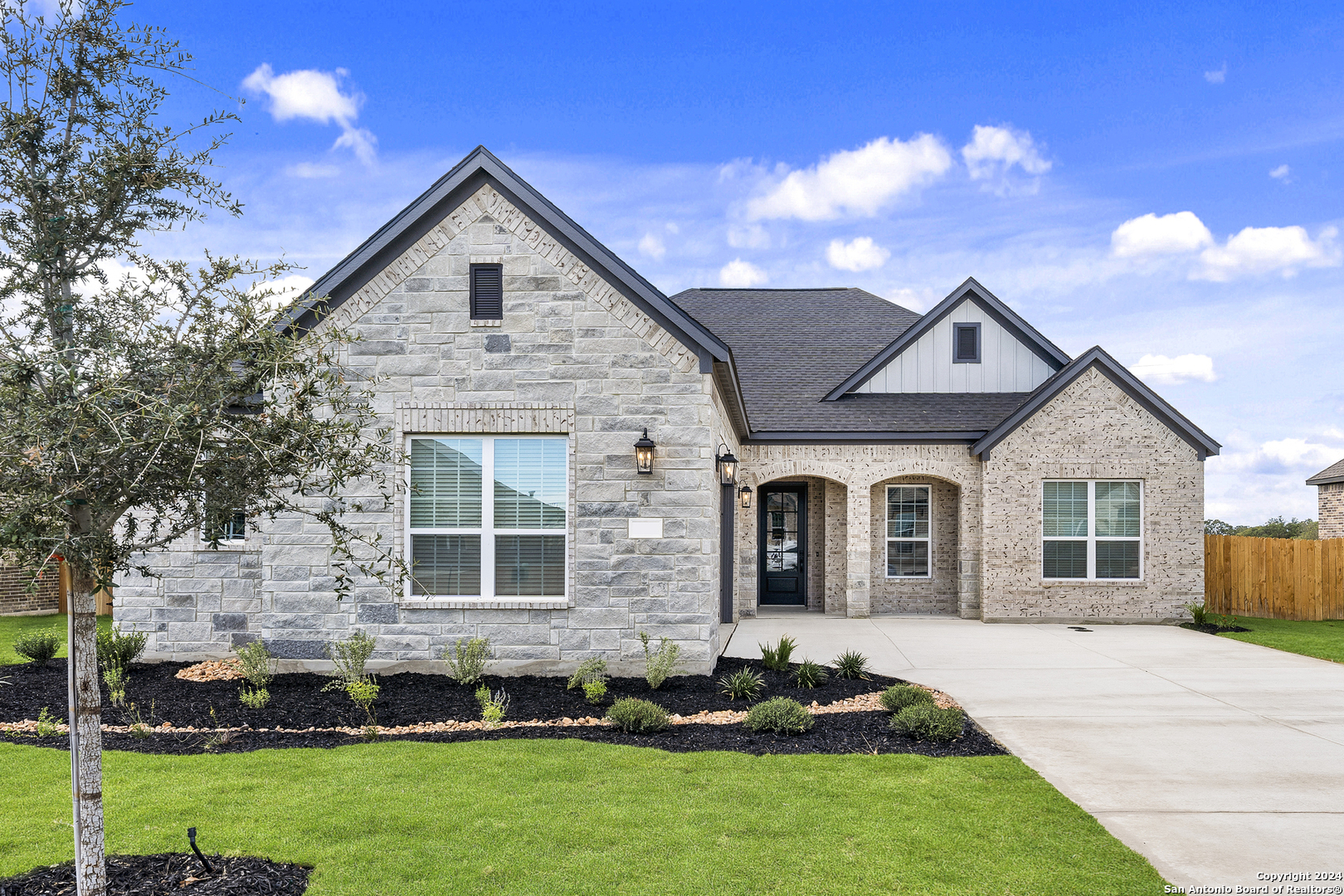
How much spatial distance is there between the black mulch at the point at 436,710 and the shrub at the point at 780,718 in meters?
0.09

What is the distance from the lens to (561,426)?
9266 millimetres

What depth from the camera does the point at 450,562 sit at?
30.6 ft

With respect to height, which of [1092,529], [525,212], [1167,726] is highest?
[525,212]

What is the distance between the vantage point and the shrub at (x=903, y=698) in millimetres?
7535

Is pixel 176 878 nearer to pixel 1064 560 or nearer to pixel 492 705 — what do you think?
pixel 492 705

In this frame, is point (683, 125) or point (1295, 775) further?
point (683, 125)

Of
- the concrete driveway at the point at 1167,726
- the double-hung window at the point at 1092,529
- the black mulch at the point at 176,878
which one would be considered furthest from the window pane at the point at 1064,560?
the black mulch at the point at 176,878

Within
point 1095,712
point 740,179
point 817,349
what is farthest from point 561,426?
point 740,179

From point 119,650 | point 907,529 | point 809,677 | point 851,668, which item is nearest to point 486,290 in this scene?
point 809,677

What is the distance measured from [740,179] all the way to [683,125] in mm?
6022

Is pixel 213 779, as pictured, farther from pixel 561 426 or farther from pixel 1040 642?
pixel 1040 642

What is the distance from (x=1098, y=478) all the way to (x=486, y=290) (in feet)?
39.3

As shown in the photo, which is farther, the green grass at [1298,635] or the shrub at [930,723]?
the green grass at [1298,635]

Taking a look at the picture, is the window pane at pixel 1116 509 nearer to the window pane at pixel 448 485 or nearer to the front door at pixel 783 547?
the front door at pixel 783 547
